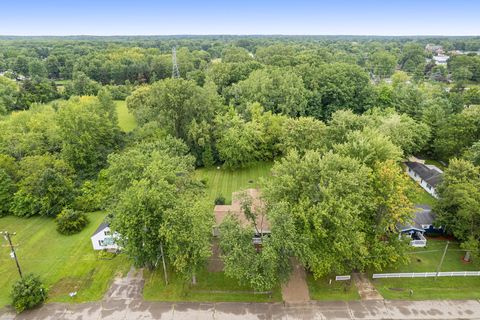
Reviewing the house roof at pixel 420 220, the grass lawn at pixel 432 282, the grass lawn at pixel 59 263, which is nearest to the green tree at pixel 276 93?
the house roof at pixel 420 220

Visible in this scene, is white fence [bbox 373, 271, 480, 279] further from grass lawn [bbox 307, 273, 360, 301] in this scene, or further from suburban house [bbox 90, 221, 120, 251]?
suburban house [bbox 90, 221, 120, 251]

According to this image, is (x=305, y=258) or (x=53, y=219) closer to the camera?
(x=305, y=258)

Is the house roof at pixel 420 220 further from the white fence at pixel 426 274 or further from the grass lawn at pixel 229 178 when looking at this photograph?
the grass lawn at pixel 229 178

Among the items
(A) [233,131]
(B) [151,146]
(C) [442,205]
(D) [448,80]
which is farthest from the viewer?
(D) [448,80]

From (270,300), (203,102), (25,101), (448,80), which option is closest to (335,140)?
(203,102)

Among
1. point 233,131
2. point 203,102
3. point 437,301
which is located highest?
point 203,102

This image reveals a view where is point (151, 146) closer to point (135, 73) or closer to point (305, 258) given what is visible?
point (305, 258)

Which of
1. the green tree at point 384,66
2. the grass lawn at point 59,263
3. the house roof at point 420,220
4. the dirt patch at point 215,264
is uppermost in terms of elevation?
the green tree at point 384,66
